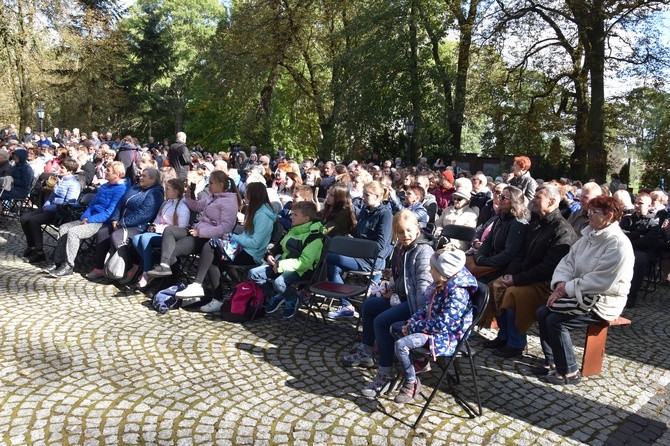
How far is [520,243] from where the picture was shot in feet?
17.4

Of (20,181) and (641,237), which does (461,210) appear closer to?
(641,237)

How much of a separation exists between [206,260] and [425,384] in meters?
2.93

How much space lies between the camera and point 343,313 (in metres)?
6.09

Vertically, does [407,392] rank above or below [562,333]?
below

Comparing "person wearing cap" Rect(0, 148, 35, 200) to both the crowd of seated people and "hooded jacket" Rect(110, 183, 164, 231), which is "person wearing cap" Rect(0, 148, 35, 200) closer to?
the crowd of seated people

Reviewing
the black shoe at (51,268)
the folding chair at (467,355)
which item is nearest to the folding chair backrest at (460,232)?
the folding chair at (467,355)

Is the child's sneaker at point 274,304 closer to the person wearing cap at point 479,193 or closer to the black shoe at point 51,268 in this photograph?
the black shoe at point 51,268

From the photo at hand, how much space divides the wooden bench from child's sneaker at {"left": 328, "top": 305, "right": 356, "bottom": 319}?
247 cm

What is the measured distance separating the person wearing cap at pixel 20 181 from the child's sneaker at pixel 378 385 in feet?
29.5

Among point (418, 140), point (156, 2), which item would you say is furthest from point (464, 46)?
point (156, 2)

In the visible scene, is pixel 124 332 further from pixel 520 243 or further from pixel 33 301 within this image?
pixel 520 243

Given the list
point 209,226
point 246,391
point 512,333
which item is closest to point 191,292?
point 209,226

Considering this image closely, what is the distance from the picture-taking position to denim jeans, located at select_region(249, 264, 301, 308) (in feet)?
18.6

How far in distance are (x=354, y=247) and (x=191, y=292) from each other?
6.13 ft
